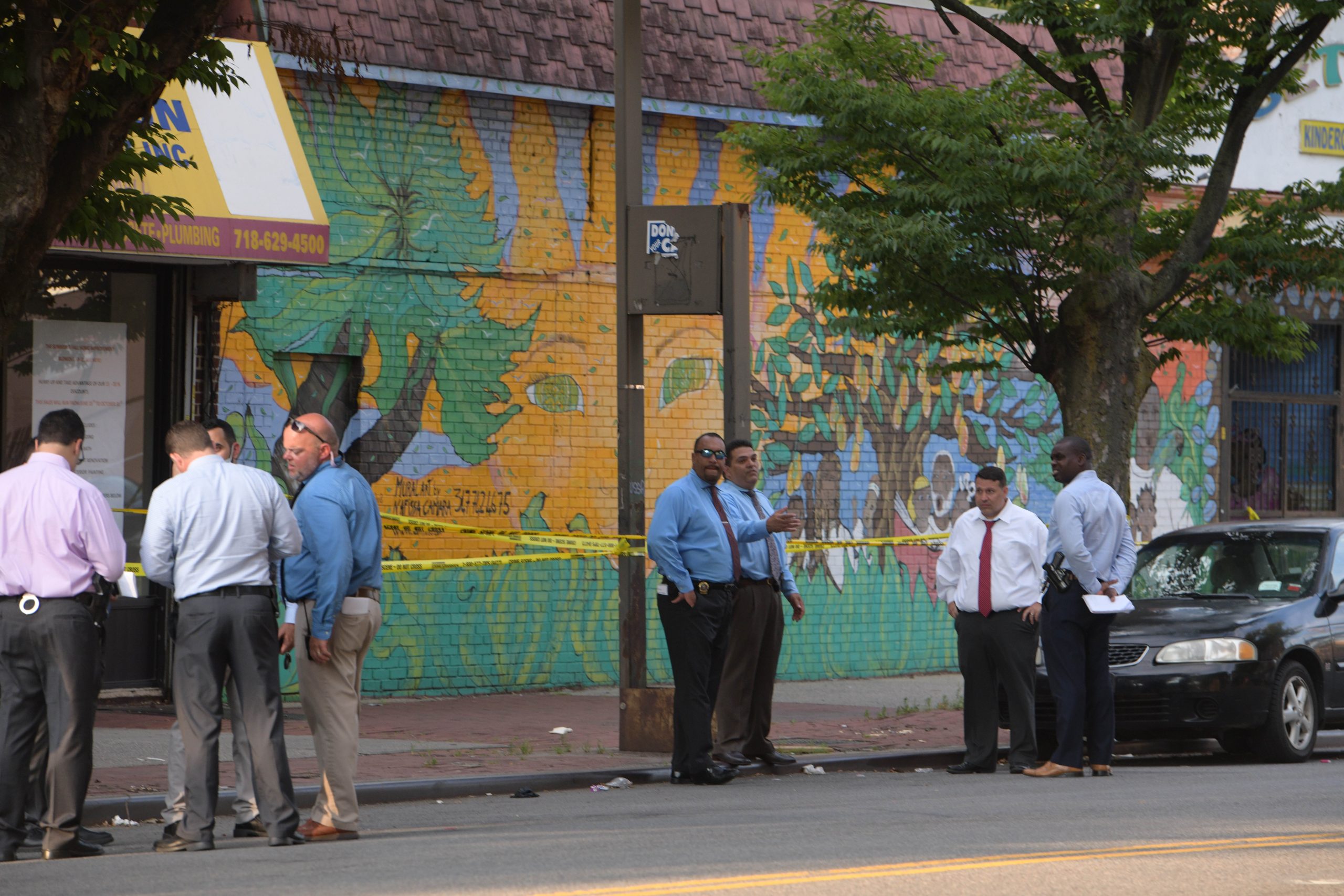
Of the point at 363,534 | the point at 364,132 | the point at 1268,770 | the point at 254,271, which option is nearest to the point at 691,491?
the point at 363,534

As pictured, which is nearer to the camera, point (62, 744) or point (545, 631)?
point (62, 744)

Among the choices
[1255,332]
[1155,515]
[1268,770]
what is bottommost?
[1268,770]

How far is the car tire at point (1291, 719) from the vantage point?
11.8m

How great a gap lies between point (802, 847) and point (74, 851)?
3043mm

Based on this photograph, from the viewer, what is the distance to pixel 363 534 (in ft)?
27.3

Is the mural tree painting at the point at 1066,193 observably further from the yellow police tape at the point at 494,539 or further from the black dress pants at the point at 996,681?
the black dress pants at the point at 996,681

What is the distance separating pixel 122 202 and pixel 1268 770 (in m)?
7.38

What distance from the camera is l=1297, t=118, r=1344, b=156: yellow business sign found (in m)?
21.1

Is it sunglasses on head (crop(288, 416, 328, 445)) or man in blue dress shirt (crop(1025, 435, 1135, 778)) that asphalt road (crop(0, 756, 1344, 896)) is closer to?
man in blue dress shirt (crop(1025, 435, 1135, 778))

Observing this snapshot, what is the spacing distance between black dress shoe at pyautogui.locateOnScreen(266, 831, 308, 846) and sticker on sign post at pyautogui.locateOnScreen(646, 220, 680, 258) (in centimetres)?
485

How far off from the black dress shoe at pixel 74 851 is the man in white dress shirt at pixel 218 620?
258 millimetres

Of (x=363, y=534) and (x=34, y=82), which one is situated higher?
(x=34, y=82)

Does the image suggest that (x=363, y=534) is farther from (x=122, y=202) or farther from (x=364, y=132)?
(x=364, y=132)

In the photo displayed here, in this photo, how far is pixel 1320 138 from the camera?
2116cm
